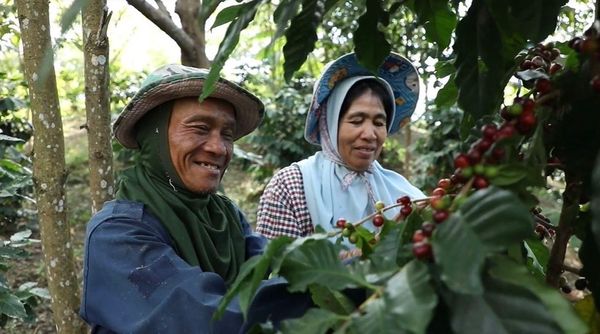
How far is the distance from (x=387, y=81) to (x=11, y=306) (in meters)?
1.70

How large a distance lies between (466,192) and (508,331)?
0.15 meters

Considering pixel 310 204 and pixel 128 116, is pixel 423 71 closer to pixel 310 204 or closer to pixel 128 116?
pixel 310 204

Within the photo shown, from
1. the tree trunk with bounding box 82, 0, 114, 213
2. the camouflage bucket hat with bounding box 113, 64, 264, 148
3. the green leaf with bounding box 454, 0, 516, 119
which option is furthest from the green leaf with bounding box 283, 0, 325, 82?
the tree trunk with bounding box 82, 0, 114, 213

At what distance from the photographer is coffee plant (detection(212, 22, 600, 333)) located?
1.75 ft

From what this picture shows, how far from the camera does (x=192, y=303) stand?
43.8 inches

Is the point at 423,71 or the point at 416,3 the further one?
the point at 423,71

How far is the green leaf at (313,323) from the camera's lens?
1.96 feet

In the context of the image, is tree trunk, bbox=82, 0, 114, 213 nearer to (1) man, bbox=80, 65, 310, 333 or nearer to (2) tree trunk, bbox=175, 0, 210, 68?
(1) man, bbox=80, 65, 310, 333

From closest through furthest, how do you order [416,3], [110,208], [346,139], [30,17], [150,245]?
[416,3] < [150,245] < [110,208] < [30,17] < [346,139]

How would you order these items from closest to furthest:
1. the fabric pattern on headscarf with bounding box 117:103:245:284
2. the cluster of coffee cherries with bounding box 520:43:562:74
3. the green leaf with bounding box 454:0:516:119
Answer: the green leaf with bounding box 454:0:516:119 → the cluster of coffee cherries with bounding box 520:43:562:74 → the fabric pattern on headscarf with bounding box 117:103:245:284

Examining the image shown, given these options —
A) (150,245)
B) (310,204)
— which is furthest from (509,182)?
(310,204)

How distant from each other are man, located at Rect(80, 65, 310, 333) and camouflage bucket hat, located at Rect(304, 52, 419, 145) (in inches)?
18.4

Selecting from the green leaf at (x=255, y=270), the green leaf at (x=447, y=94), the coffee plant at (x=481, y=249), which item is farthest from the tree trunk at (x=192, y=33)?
the green leaf at (x=255, y=270)

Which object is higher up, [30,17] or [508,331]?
[30,17]
